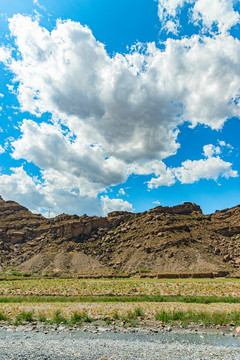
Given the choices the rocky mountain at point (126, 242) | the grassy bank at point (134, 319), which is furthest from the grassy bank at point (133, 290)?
the rocky mountain at point (126, 242)

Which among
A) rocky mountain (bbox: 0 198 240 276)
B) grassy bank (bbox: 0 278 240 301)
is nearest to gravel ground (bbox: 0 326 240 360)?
grassy bank (bbox: 0 278 240 301)

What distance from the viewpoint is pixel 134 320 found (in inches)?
587

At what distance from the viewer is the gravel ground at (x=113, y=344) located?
9516mm

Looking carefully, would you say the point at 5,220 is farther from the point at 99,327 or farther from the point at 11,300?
the point at 99,327

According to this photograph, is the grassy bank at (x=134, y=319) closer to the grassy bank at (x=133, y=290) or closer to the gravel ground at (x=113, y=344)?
the gravel ground at (x=113, y=344)

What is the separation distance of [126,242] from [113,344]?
81184 millimetres

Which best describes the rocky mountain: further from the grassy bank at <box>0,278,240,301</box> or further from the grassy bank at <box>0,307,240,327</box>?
the grassy bank at <box>0,307,240,327</box>

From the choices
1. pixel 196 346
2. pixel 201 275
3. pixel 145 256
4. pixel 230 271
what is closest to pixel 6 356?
pixel 196 346

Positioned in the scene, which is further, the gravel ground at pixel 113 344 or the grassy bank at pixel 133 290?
the grassy bank at pixel 133 290

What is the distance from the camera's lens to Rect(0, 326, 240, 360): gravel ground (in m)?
9.52

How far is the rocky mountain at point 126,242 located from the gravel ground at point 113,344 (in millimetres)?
52010

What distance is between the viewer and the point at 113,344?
1095 centimetres

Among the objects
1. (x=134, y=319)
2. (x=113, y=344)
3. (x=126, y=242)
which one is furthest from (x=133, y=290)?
(x=126, y=242)

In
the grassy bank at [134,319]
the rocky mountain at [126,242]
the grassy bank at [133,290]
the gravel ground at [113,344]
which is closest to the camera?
the gravel ground at [113,344]
